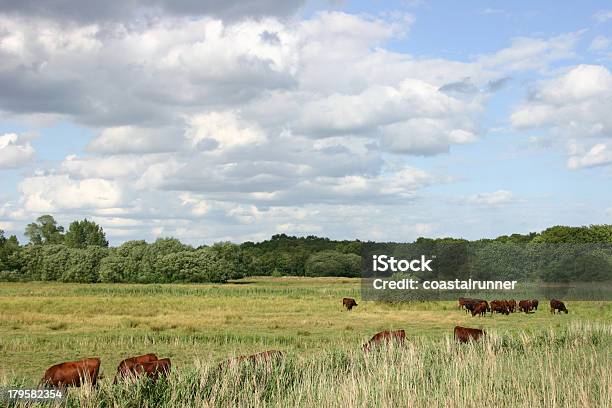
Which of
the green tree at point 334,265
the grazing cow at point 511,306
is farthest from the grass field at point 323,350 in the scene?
the green tree at point 334,265

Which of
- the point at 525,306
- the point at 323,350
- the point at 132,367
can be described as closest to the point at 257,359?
the point at 323,350

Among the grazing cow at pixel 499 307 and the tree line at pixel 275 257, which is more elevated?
the tree line at pixel 275 257

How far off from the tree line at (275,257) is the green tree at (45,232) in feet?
0.69

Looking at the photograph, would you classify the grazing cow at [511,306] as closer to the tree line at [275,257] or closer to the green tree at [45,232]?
the tree line at [275,257]

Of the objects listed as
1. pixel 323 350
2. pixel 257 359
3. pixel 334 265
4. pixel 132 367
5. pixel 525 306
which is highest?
pixel 334 265

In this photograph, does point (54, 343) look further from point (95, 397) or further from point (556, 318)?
point (556, 318)

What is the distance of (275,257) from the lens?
122m

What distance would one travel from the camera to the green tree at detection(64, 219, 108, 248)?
445 feet

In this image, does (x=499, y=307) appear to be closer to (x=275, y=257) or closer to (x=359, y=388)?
(x=359, y=388)

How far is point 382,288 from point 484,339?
2946cm

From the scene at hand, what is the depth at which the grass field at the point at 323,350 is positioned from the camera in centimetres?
1008

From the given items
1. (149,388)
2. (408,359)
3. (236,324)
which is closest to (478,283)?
(236,324)

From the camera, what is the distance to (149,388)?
10250 millimetres

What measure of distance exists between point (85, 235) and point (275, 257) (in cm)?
4750
